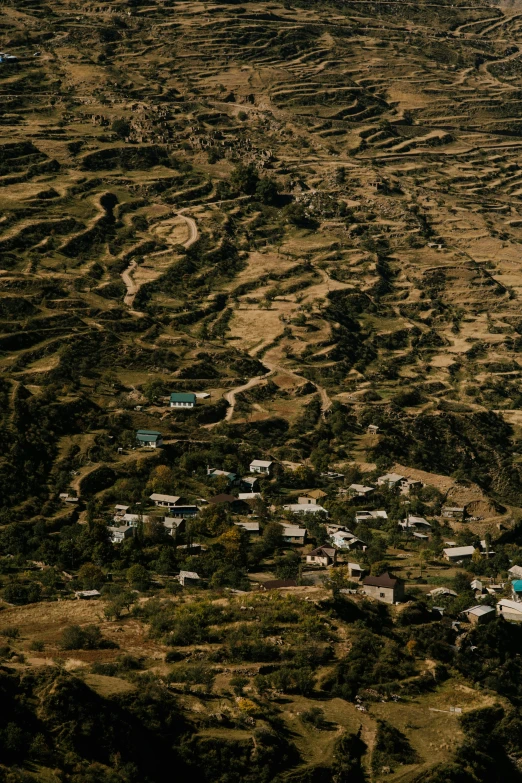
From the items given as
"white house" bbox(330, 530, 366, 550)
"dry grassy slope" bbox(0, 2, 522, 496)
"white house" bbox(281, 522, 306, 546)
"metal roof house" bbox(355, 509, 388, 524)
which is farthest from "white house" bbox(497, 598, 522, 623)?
"dry grassy slope" bbox(0, 2, 522, 496)

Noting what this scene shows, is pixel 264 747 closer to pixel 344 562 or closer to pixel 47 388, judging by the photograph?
pixel 344 562

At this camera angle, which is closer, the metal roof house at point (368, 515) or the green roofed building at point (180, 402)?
the metal roof house at point (368, 515)

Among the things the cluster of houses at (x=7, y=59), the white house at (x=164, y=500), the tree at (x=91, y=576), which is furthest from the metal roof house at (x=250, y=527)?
the cluster of houses at (x=7, y=59)

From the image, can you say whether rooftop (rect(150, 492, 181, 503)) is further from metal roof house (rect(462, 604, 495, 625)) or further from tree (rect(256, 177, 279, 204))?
tree (rect(256, 177, 279, 204))

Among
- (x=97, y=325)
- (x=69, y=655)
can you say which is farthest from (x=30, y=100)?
(x=69, y=655)

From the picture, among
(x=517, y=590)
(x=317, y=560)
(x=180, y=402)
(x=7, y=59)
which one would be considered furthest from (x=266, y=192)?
(x=517, y=590)

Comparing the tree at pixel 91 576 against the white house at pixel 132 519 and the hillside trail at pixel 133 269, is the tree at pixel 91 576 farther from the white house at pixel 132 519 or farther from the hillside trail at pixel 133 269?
the hillside trail at pixel 133 269

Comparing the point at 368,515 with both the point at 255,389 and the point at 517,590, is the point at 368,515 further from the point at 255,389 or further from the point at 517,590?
the point at 255,389
